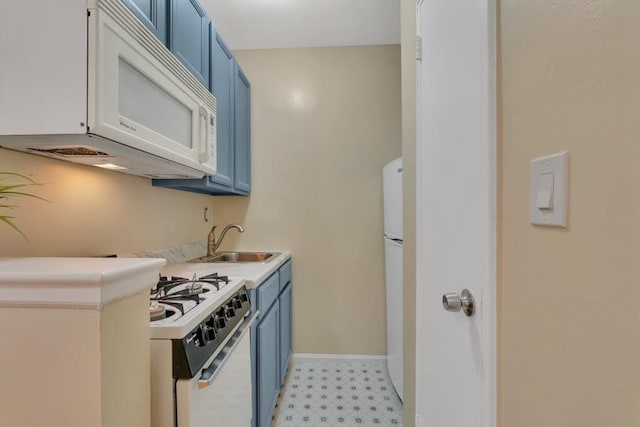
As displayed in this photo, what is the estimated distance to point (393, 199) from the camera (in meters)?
2.24

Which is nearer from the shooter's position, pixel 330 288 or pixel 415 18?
pixel 415 18

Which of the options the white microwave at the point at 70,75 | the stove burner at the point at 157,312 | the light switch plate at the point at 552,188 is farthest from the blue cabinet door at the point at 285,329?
the light switch plate at the point at 552,188

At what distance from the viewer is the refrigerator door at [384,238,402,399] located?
216 centimetres

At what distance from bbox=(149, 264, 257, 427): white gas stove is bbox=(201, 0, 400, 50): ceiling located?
188 cm

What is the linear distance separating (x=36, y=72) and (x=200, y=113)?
692mm

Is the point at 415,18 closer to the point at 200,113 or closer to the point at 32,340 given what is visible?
the point at 200,113

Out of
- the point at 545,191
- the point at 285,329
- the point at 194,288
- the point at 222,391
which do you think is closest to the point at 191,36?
the point at 194,288

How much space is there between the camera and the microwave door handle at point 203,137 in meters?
1.53

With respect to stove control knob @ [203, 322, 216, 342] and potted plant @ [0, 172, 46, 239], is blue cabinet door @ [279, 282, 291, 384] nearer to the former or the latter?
stove control knob @ [203, 322, 216, 342]

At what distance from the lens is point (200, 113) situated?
152 centimetres

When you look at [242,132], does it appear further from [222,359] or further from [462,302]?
[462,302]

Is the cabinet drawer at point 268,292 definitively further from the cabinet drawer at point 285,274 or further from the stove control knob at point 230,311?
the stove control knob at point 230,311

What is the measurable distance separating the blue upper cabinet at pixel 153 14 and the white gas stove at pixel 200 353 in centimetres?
96

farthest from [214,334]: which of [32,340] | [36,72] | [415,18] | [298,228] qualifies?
[298,228]
